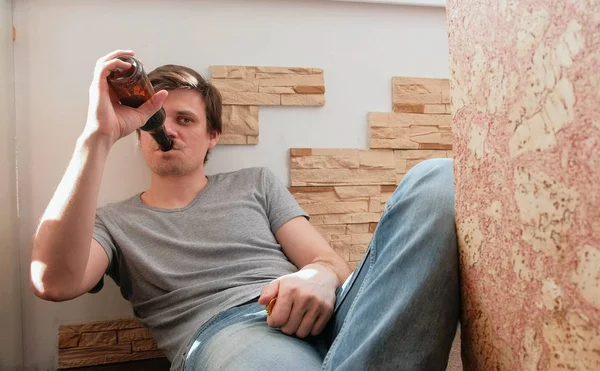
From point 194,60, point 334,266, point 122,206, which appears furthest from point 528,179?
point 194,60

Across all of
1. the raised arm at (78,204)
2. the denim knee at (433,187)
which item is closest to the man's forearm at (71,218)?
the raised arm at (78,204)

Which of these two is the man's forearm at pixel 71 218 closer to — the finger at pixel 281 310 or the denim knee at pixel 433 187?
the finger at pixel 281 310

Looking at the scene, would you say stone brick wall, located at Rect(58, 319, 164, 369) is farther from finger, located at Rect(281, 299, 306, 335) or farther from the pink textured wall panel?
the pink textured wall panel

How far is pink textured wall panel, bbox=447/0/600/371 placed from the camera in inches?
19.6

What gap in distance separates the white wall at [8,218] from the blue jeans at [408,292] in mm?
872

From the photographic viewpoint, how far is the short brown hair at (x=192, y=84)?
56.2 inches

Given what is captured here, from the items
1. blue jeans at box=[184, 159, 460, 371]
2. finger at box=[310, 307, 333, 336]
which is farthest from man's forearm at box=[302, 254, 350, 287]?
blue jeans at box=[184, 159, 460, 371]

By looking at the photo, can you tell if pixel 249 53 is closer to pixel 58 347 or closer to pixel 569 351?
pixel 58 347

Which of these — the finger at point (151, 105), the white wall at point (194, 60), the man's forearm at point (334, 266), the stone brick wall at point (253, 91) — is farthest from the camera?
the stone brick wall at point (253, 91)

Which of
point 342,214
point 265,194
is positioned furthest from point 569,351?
point 342,214

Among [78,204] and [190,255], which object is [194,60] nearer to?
[190,255]

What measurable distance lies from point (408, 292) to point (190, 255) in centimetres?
73

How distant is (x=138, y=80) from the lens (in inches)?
40.0

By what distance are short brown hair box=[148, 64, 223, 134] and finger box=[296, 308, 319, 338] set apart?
733 mm
